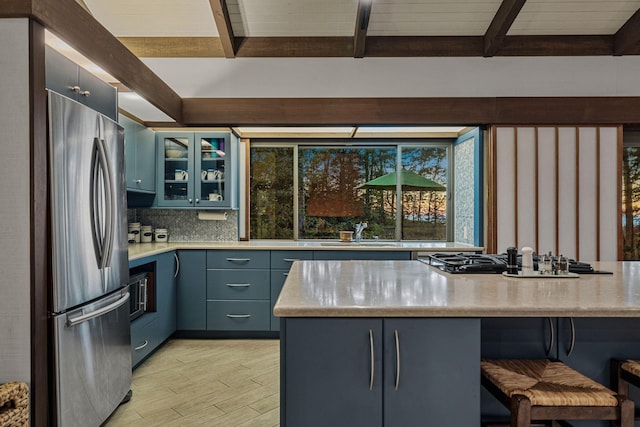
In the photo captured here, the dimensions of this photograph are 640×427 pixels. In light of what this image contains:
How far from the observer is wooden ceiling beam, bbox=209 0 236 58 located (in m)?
3.16

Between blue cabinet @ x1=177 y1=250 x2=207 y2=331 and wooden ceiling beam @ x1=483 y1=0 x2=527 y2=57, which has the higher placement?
wooden ceiling beam @ x1=483 y1=0 x2=527 y2=57

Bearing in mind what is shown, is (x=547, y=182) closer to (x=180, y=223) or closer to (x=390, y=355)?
(x=390, y=355)

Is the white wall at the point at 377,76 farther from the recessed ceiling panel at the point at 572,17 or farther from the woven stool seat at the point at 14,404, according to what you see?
the woven stool seat at the point at 14,404

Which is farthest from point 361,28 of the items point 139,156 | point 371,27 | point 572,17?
point 139,156

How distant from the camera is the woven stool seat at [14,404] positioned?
1452 mm

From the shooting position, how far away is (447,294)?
60.3 inches

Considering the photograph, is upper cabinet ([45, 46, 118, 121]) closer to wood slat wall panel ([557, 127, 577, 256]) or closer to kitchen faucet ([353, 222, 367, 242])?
kitchen faucet ([353, 222, 367, 242])

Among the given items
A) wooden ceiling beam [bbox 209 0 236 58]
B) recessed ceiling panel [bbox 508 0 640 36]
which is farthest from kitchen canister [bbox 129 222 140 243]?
recessed ceiling panel [bbox 508 0 640 36]

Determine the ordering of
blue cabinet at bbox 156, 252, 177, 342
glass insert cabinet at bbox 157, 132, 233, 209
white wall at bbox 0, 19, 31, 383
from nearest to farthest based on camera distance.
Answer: white wall at bbox 0, 19, 31, 383 < blue cabinet at bbox 156, 252, 177, 342 < glass insert cabinet at bbox 157, 132, 233, 209

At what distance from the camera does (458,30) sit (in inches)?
145

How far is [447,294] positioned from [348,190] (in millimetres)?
3133

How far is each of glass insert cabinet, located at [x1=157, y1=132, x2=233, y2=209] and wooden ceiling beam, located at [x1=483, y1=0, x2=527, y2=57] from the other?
2624 millimetres

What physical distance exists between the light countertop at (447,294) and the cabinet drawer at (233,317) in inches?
68.2

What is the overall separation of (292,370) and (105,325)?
52.3 inches
